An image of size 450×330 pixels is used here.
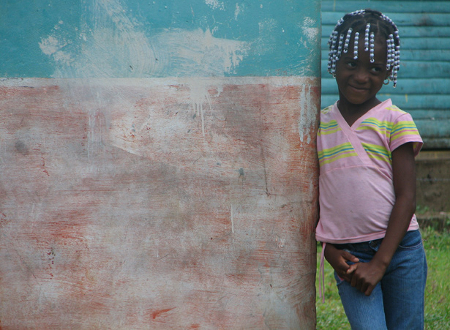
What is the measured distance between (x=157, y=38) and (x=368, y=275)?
4.46 feet

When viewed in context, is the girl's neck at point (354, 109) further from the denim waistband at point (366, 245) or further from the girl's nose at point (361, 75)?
the denim waistband at point (366, 245)

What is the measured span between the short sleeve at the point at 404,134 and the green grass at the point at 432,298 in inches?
60.6

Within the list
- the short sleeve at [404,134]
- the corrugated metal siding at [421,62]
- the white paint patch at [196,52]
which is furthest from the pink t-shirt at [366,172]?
the corrugated metal siding at [421,62]

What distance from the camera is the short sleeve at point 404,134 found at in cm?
178

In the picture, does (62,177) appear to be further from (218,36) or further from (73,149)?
(218,36)

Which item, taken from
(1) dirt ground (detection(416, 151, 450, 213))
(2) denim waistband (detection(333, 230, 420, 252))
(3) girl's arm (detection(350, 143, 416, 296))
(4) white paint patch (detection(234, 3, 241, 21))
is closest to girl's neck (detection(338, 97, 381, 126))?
(3) girl's arm (detection(350, 143, 416, 296))

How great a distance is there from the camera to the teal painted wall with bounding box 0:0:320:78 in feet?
6.66

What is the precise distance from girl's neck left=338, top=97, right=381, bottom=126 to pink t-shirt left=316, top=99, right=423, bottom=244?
23 millimetres

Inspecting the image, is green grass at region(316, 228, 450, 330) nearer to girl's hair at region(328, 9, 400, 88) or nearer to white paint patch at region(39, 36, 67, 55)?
girl's hair at region(328, 9, 400, 88)

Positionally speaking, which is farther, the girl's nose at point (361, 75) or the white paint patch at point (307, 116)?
the white paint patch at point (307, 116)

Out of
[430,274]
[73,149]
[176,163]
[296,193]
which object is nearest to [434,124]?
[430,274]

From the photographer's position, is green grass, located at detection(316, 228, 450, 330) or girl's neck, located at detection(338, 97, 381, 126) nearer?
girl's neck, located at detection(338, 97, 381, 126)

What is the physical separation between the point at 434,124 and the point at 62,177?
449 centimetres

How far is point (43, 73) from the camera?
6.72 ft
